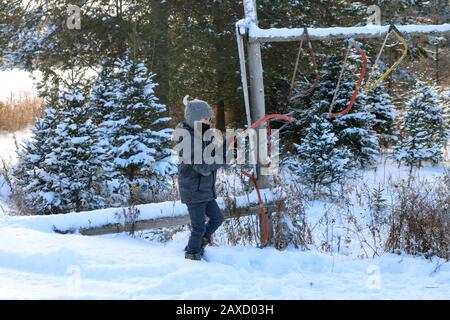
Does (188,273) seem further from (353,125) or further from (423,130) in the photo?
(423,130)

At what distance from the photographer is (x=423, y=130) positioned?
11992 millimetres

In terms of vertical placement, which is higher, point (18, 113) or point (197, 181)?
point (18, 113)

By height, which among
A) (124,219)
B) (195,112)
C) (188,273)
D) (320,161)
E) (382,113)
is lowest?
(188,273)

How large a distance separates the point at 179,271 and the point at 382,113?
35.0 feet

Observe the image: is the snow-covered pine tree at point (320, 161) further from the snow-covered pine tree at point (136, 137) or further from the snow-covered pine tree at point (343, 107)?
the snow-covered pine tree at point (136, 137)

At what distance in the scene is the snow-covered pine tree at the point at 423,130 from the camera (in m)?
11.7

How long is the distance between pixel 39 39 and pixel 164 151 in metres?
5.66

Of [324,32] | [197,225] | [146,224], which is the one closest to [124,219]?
[146,224]

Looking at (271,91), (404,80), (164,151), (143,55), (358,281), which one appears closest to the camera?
(358,281)

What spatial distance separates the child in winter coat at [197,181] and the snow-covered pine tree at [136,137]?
12.1 ft

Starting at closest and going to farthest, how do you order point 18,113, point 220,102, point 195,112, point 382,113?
1. point 195,112
2. point 382,113
3. point 220,102
4. point 18,113
